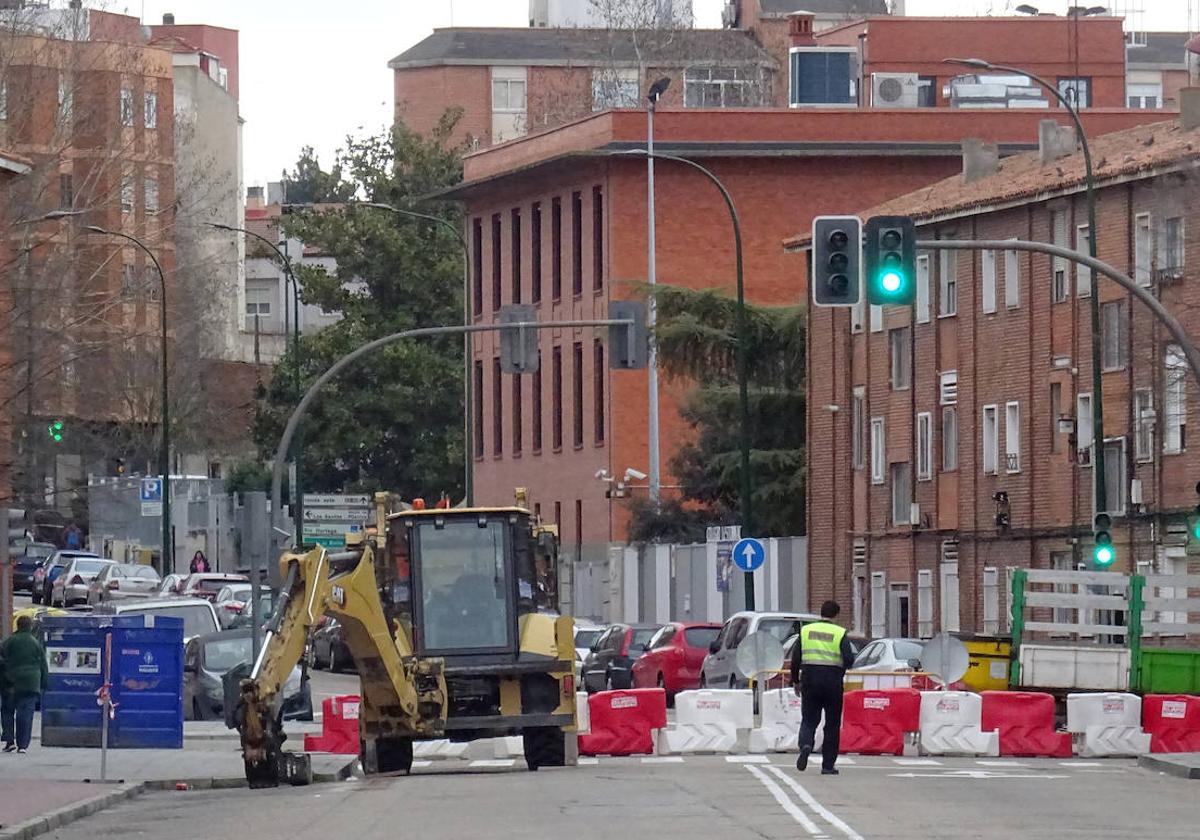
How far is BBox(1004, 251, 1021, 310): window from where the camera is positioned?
188 ft

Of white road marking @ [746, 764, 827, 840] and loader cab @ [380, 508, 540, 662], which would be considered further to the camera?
loader cab @ [380, 508, 540, 662]

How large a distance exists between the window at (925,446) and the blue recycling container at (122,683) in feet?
100

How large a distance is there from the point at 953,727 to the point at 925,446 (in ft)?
93.3

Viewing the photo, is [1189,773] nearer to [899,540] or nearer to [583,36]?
[899,540]

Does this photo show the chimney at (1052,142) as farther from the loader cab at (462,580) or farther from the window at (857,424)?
the loader cab at (462,580)

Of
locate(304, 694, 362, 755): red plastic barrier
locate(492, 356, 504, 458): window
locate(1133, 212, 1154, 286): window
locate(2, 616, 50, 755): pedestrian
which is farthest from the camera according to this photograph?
locate(492, 356, 504, 458): window

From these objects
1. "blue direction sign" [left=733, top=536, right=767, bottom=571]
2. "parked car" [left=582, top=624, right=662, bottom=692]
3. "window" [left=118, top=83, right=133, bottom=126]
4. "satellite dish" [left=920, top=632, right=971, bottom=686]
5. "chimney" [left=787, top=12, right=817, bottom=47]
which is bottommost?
"parked car" [left=582, top=624, right=662, bottom=692]

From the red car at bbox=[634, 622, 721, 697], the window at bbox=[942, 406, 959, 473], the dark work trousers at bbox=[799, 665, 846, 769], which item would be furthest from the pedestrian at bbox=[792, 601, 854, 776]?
the window at bbox=[942, 406, 959, 473]

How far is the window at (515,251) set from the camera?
8231 cm

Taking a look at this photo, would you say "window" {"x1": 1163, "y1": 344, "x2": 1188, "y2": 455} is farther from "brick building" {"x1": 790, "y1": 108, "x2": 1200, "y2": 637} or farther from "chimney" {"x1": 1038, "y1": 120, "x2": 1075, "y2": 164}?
"chimney" {"x1": 1038, "y1": 120, "x2": 1075, "y2": 164}

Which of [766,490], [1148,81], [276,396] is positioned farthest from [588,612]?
[1148,81]

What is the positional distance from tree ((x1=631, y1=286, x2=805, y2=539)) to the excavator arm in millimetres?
38044

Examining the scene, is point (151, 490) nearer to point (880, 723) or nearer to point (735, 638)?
point (735, 638)

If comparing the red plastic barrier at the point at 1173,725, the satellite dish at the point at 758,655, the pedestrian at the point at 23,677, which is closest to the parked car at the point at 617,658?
the satellite dish at the point at 758,655
